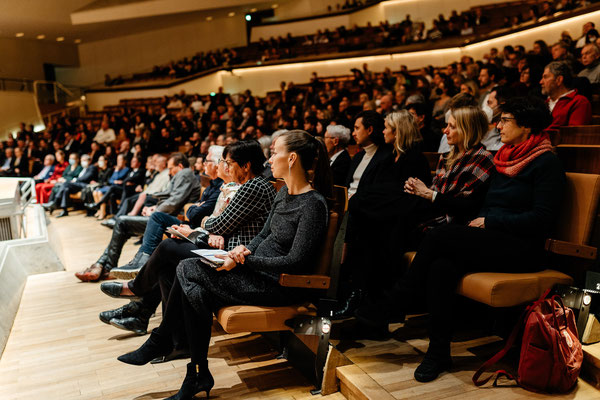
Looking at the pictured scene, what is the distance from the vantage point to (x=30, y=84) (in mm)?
13328

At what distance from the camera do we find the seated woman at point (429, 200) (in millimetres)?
2139

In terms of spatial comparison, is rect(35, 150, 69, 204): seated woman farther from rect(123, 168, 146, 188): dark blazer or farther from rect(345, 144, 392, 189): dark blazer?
rect(345, 144, 392, 189): dark blazer

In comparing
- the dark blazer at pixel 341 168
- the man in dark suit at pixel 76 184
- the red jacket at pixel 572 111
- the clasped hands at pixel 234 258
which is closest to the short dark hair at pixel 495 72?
the red jacket at pixel 572 111

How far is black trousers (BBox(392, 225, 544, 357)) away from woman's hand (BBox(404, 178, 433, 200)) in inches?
10.2

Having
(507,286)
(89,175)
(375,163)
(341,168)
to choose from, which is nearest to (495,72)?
(341,168)

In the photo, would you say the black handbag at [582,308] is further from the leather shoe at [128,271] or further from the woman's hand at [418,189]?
the leather shoe at [128,271]

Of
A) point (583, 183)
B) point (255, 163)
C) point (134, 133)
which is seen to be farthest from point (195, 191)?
point (134, 133)

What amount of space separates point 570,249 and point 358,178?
1.21m

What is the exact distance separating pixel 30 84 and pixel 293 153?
1355cm

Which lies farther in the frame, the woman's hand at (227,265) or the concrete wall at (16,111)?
the concrete wall at (16,111)

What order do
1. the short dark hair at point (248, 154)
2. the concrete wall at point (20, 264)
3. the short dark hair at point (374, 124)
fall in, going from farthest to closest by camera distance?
the concrete wall at point (20, 264) → the short dark hair at point (374, 124) → the short dark hair at point (248, 154)

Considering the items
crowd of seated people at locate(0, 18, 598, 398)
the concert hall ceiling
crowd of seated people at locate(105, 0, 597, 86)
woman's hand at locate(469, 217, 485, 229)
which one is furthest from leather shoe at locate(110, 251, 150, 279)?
the concert hall ceiling

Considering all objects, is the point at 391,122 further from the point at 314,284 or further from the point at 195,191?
the point at 195,191

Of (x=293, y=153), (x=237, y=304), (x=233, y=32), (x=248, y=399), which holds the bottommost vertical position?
(x=248, y=399)
